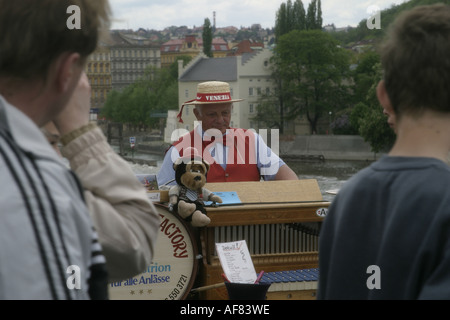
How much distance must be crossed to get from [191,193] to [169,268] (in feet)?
1.42

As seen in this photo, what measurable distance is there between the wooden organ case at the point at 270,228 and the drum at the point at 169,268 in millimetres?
104

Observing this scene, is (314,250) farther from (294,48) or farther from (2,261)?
(294,48)

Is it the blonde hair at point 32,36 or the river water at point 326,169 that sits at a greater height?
the blonde hair at point 32,36

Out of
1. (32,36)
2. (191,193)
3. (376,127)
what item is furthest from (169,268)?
(376,127)

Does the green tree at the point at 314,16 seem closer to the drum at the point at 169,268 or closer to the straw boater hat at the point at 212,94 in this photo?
the straw boater hat at the point at 212,94

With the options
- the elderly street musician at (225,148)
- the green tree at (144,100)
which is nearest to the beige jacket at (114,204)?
the elderly street musician at (225,148)

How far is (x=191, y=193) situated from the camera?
159 inches

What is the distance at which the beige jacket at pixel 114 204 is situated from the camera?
1.62 meters

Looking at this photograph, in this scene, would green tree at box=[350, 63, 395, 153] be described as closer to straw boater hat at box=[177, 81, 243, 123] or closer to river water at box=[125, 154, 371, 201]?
river water at box=[125, 154, 371, 201]

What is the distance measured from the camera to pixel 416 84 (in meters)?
1.68

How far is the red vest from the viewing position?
5191 millimetres

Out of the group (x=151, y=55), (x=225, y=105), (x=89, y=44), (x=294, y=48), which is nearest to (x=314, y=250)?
(x=225, y=105)

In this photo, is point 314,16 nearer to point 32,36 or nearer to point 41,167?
point 32,36
